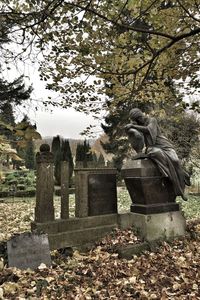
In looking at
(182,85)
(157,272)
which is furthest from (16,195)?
(157,272)

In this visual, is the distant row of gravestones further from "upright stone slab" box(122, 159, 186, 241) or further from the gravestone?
the gravestone

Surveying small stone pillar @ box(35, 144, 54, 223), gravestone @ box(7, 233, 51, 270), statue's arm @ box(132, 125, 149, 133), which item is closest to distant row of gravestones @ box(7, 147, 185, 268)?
small stone pillar @ box(35, 144, 54, 223)

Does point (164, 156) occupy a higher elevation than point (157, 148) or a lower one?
lower

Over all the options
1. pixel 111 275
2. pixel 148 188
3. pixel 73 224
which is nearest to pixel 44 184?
pixel 73 224

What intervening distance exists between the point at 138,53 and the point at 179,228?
4.12 metres

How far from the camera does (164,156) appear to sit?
6258mm

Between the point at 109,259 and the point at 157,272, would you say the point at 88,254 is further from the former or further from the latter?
the point at 157,272

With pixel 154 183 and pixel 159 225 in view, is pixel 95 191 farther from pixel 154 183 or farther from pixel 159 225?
pixel 159 225

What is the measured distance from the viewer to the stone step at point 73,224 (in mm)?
5383

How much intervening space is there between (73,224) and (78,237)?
0.86 feet

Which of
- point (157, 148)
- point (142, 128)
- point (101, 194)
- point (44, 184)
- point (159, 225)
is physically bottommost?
point (159, 225)

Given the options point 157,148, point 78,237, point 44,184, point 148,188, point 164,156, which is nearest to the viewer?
point 44,184

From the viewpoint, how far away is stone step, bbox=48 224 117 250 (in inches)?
214

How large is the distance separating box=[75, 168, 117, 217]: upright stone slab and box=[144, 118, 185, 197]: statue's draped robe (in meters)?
0.96
